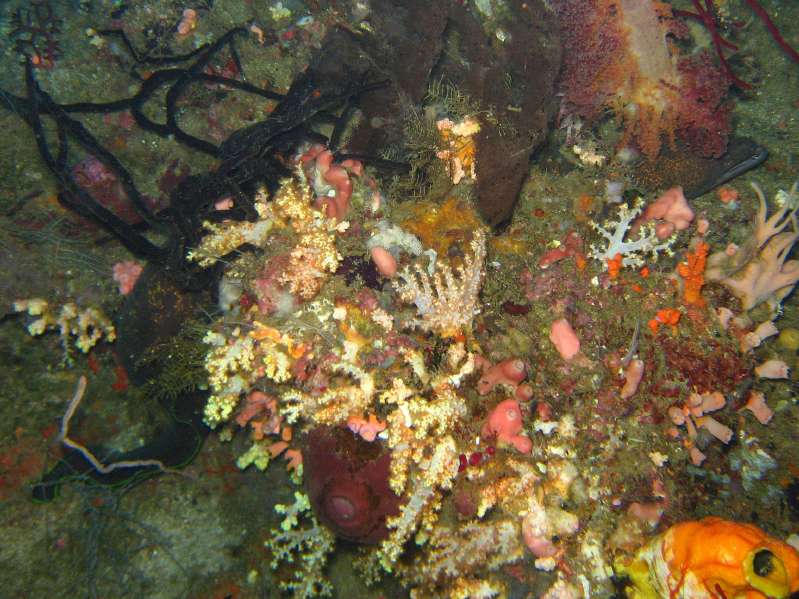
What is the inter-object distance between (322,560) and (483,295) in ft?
8.70

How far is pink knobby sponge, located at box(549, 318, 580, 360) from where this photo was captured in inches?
130

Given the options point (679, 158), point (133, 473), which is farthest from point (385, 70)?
point (133, 473)

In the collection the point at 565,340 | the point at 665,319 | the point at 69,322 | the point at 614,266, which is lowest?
the point at 69,322

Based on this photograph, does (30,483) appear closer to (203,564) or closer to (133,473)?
(133,473)

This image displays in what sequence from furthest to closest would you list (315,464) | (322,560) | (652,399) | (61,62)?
1. (61,62)
2. (322,560)
3. (652,399)
4. (315,464)

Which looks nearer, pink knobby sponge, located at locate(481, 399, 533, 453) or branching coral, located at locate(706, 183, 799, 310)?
pink knobby sponge, located at locate(481, 399, 533, 453)

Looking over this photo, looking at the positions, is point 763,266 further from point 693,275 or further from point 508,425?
point 508,425

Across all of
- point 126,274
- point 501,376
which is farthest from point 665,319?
point 126,274

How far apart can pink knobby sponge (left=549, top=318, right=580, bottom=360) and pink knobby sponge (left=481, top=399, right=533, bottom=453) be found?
0.63m

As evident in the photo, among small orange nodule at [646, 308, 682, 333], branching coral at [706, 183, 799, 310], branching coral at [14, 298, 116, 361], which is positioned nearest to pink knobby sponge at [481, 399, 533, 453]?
small orange nodule at [646, 308, 682, 333]

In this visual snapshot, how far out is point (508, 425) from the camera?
2959 mm

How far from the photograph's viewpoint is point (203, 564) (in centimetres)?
370

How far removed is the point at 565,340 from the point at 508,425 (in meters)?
0.84

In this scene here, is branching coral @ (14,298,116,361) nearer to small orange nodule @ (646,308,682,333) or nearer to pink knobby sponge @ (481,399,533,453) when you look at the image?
pink knobby sponge @ (481,399,533,453)
